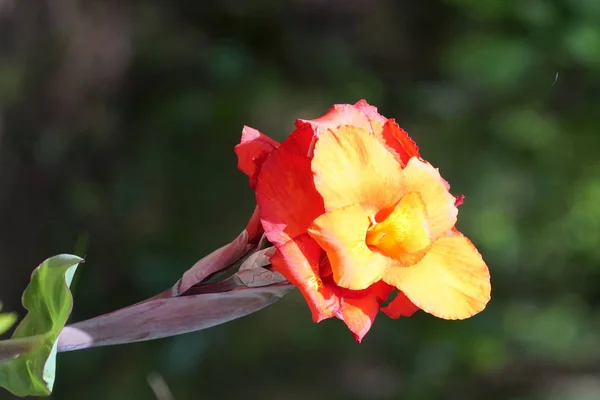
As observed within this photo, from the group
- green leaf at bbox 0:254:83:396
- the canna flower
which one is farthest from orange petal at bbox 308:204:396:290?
green leaf at bbox 0:254:83:396

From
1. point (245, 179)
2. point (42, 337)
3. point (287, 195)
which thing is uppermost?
point (287, 195)

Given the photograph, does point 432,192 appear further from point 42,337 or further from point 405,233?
point 42,337

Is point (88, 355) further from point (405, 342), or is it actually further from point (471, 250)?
point (471, 250)

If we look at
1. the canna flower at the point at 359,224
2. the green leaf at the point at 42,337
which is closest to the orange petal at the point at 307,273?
the canna flower at the point at 359,224

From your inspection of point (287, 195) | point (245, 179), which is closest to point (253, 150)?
point (287, 195)

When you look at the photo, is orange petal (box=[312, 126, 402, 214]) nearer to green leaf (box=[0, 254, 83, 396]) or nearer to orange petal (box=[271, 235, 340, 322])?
orange petal (box=[271, 235, 340, 322])

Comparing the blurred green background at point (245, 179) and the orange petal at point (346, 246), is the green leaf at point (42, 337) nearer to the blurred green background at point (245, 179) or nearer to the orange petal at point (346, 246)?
the orange petal at point (346, 246)

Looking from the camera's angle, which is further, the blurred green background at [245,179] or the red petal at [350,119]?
the blurred green background at [245,179]
